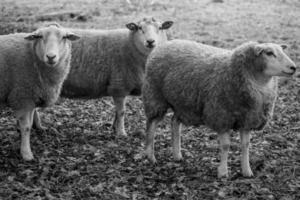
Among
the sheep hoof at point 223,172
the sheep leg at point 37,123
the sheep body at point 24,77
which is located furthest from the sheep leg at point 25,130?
the sheep hoof at point 223,172

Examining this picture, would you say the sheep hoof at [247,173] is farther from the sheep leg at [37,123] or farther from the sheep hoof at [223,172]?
the sheep leg at [37,123]

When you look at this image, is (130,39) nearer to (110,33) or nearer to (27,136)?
(110,33)

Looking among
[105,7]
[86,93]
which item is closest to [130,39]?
[86,93]

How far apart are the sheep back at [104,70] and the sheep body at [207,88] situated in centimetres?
136

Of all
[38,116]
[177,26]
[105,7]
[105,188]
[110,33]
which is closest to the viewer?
[105,188]

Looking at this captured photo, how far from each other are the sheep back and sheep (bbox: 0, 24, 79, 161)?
4.64 feet

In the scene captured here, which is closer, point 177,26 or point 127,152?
point 127,152

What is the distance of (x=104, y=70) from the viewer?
29.8 feet

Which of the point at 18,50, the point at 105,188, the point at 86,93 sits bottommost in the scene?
the point at 105,188

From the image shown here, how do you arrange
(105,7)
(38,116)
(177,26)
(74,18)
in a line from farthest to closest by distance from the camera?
(105,7)
(74,18)
(177,26)
(38,116)

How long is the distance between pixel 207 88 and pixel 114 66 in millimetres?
2617

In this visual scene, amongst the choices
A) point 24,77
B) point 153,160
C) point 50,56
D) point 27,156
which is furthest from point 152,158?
point 24,77

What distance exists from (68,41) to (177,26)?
9.97 m

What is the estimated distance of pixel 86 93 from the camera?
30.1 feet
